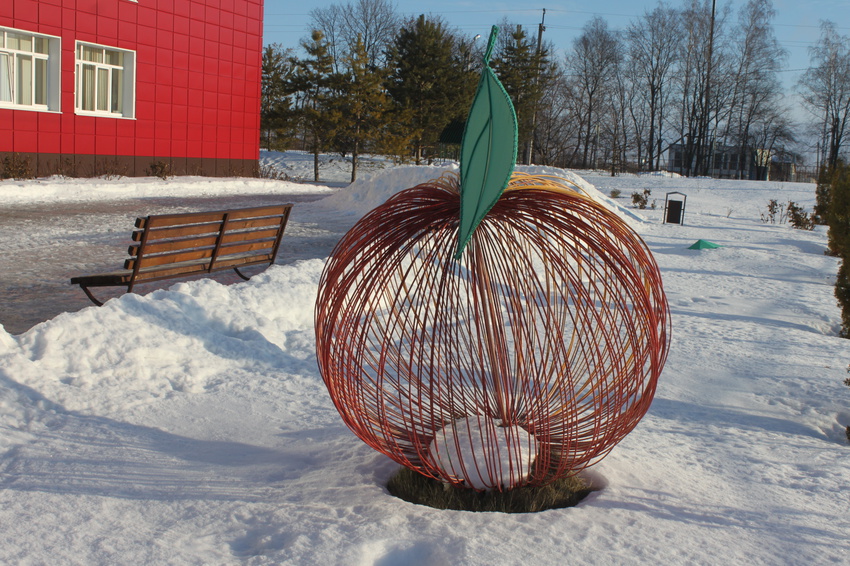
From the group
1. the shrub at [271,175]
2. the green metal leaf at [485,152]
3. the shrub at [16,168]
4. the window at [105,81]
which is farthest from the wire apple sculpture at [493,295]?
the shrub at [271,175]

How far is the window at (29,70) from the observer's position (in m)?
19.6

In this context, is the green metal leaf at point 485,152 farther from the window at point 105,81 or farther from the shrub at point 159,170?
the window at point 105,81

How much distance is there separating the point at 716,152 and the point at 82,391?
2184 inches

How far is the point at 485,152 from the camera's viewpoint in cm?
293

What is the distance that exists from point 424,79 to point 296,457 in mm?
32490

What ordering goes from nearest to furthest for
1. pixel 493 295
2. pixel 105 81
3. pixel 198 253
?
1. pixel 493 295
2. pixel 198 253
3. pixel 105 81

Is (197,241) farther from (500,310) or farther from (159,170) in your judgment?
(159,170)

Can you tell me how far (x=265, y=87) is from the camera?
1356 inches

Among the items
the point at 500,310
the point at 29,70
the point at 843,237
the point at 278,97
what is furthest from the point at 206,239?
the point at 278,97

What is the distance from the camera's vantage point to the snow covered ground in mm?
2928

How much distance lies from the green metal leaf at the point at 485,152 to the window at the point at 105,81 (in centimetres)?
2110

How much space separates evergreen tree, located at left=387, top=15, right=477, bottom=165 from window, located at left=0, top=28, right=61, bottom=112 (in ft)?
51.0

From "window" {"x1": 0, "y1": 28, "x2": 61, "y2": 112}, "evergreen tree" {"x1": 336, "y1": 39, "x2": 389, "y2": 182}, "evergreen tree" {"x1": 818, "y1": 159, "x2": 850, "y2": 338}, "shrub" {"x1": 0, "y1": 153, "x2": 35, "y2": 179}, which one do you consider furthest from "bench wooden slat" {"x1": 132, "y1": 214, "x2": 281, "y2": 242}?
"evergreen tree" {"x1": 336, "y1": 39, "x2": 389, "y2": 182}

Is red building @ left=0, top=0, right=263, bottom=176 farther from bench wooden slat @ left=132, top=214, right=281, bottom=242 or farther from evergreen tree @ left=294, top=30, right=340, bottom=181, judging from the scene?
bench wooden slat @ left=132, top=214, right=281, bottom=242
